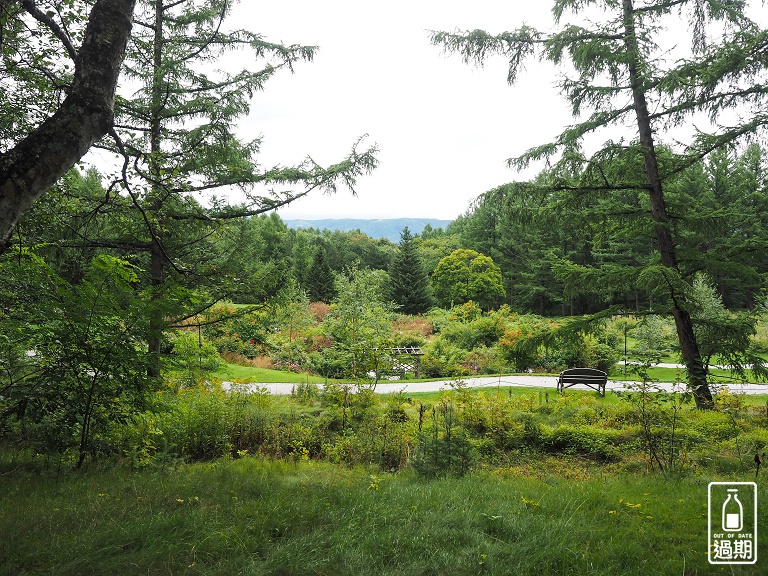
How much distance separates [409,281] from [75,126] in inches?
1283

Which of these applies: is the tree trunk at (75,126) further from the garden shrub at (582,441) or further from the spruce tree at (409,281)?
the spruce tree at (409,281)

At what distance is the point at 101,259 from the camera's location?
374 centimetres

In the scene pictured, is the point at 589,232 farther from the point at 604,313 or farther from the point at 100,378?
the point at 100,378

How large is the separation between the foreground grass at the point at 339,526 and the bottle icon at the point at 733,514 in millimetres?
138

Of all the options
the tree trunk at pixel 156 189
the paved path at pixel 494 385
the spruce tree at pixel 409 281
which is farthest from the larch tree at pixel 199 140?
the spruce tree at pixel 409 281

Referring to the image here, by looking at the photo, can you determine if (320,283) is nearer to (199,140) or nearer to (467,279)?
(467,279)

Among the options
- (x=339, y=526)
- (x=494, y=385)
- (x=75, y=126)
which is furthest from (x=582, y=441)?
(x=75, y=126)

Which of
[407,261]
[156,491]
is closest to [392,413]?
[156,491]

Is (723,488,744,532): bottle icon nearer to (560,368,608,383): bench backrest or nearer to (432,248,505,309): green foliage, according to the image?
(560,368,608,383): bench backrest

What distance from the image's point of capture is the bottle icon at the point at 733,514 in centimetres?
303

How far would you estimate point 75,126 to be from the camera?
7.47 ft

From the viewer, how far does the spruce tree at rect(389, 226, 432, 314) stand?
3441 centimetres

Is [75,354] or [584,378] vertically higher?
[75,354]

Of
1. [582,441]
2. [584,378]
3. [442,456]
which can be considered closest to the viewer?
[442,456]
